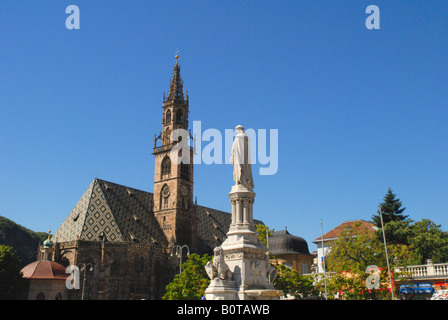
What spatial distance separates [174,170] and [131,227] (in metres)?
11.5

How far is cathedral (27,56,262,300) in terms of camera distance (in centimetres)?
5294

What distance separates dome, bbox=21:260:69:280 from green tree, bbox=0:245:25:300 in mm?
1131

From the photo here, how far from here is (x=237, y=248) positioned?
14789 mm

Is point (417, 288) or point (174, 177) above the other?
point (174, 177)

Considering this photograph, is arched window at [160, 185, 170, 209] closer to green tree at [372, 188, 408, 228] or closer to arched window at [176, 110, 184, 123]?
arched window at [176, 110, 184, 123]

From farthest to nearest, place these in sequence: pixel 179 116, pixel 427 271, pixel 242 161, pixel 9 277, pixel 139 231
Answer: pixel 179 116, pixel 139 231, pixel 9 277, pixel 427 271, pixel 242 161

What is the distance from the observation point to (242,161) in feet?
53.5

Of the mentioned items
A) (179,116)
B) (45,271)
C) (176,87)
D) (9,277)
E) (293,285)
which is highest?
(176,87)

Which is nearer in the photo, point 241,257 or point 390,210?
point 241,257

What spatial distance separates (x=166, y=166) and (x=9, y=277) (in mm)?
29662

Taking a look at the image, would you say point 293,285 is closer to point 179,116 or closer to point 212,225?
point 179,116

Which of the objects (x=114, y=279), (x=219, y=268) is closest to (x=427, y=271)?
(x=219, y=268)

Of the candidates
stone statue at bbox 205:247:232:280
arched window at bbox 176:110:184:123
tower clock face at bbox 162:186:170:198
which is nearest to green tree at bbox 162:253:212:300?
stone statue at bbox 205:247:232:280
